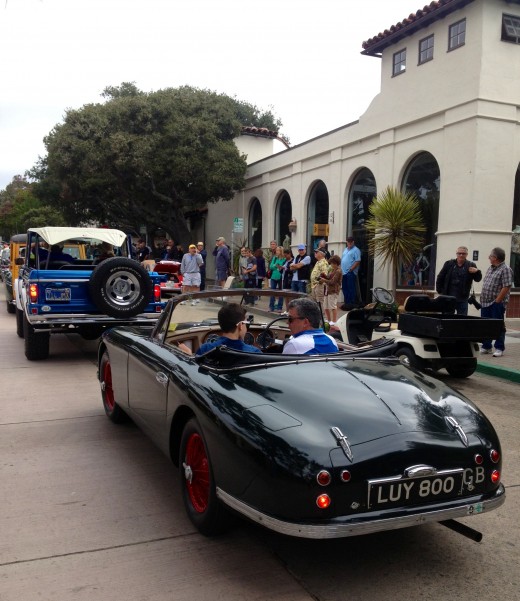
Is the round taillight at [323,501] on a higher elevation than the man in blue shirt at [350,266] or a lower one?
lower

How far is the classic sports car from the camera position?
2.61 meters

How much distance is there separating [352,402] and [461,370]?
5.25 m

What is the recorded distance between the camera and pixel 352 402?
9.92ft

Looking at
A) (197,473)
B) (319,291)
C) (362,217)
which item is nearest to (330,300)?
(319,291)

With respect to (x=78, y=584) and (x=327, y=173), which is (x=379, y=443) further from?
(x=327, y=173)

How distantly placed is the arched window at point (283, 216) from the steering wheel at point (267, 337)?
1667 centimetres

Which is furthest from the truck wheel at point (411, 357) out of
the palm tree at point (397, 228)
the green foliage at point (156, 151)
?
the green foliage at point (156, 151)

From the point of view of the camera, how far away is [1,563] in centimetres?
301

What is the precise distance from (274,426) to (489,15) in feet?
41.6

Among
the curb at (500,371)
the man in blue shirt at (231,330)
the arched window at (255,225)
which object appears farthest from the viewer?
the arched window at (255,225)

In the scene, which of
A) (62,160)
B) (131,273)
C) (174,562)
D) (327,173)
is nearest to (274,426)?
(174,562)

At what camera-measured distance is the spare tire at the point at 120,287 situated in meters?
8.45

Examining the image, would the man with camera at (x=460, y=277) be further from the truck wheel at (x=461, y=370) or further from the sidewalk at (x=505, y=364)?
the truck wheel at (x=461, y=370)

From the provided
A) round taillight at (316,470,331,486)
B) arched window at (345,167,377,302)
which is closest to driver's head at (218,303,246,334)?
round taillight at (316,470,331,486)
